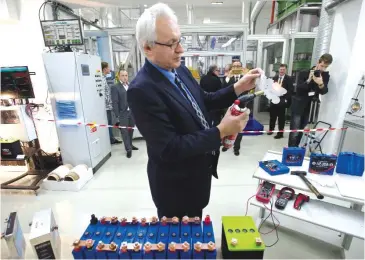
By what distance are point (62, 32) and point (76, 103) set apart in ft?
3.04

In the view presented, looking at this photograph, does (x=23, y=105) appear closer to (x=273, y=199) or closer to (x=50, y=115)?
(x=50, y=115)

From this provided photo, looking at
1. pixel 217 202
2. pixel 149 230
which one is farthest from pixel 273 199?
pixel 149 230

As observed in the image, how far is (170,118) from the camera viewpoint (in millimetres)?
969

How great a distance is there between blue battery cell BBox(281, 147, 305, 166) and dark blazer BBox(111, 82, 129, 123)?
2.90m

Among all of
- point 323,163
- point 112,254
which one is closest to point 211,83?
point 323,163

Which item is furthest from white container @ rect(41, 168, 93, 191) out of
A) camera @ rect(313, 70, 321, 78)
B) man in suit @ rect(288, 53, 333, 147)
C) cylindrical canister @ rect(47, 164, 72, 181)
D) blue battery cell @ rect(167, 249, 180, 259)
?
camera @ rect(313, 70, 321, 78)

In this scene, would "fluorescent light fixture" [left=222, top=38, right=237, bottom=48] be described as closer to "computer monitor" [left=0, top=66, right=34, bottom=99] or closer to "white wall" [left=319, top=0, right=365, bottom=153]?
"white wall" [left=319, top=0, right=365, bottom=153]

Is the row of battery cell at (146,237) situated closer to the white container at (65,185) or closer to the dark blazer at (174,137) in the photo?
the dark blazer at (174,137)

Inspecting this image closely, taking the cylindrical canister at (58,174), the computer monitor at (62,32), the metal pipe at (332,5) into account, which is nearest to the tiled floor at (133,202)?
the cylindrical canister at (58,174)

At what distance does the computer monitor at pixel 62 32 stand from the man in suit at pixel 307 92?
342 centimetres

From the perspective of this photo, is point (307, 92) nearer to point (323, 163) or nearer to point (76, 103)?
point (323, 163)

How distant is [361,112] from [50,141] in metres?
4.46

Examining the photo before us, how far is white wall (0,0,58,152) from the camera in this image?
3.05 metres

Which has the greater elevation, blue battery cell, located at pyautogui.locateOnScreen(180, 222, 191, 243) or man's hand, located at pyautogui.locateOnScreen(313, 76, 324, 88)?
man's hand, located at pyautogui.locateOnScreen(313, 76, 324, 88)
